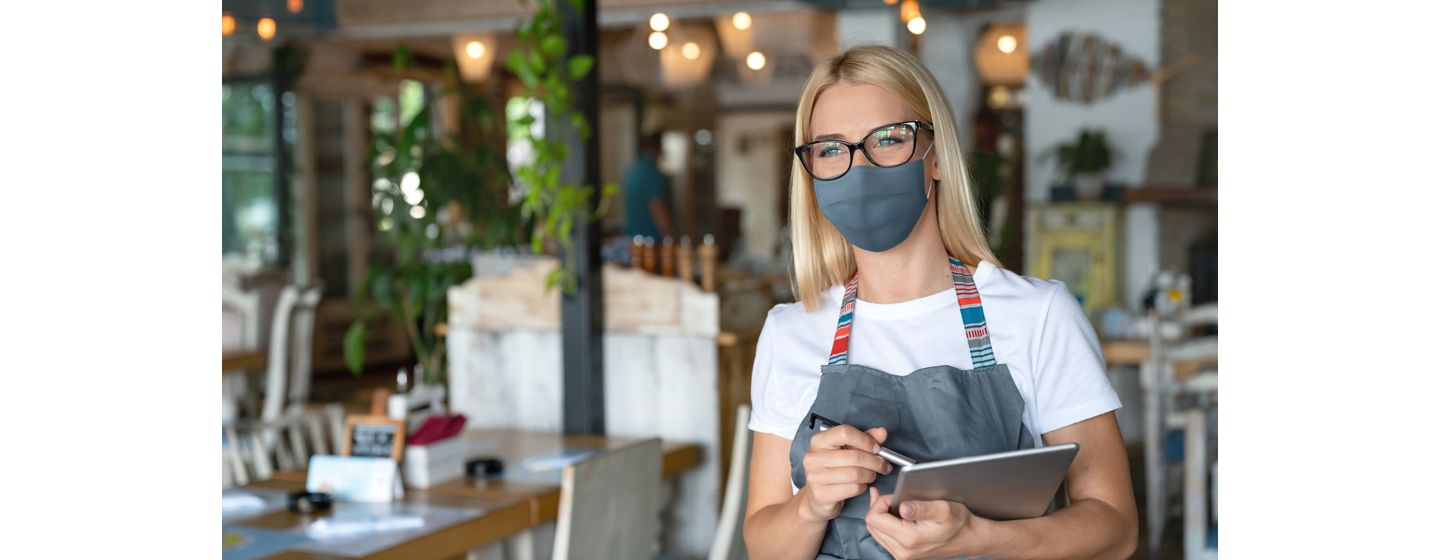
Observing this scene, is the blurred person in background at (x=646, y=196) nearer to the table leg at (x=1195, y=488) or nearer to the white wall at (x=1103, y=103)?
the white wall at (x=1103, y=103)

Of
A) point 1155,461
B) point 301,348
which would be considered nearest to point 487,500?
point 301,348

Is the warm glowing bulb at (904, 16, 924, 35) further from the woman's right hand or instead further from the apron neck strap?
the woman's right hand

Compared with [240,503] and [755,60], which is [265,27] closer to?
[755,60]

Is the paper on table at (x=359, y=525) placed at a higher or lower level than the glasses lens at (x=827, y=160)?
lower

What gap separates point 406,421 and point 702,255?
123cm

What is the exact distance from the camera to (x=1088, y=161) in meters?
8.17

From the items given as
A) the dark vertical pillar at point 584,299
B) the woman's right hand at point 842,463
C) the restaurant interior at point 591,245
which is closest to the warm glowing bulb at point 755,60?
the restaurant interior at point 591,245

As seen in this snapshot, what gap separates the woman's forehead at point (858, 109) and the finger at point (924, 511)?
48 cm

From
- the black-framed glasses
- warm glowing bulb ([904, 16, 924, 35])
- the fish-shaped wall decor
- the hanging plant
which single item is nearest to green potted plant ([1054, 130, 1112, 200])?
the fish-shaped wall decor

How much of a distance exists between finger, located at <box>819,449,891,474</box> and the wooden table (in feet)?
4.30

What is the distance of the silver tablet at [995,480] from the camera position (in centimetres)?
132

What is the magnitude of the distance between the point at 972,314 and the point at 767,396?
29 cm

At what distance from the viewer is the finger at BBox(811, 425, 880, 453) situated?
145cm

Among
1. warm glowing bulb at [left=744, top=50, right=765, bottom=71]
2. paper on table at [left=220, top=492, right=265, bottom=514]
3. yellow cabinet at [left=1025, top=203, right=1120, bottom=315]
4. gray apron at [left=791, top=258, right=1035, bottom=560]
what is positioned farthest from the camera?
warm glowing bulb at [left=744, top=50, right=765, bottom=71]
